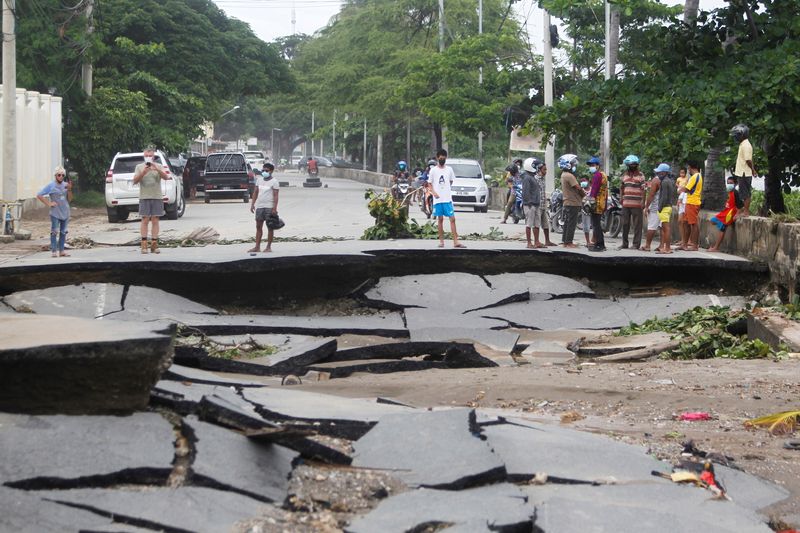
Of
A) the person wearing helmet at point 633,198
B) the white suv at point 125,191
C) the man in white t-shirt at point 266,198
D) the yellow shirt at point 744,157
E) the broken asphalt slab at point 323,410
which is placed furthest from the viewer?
the white suv at point 125,191

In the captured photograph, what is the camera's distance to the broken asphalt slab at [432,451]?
16.0 feet

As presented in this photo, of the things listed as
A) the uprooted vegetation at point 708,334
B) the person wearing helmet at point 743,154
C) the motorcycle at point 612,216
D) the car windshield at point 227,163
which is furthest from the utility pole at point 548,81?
the car windshield at point 227,163

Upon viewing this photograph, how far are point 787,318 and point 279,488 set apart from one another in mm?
7317

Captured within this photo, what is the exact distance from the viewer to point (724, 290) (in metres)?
13.9

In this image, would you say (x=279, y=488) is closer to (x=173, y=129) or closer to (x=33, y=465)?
(x=33, y=465)

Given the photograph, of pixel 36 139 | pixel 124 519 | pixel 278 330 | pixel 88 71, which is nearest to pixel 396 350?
pixel 278 330

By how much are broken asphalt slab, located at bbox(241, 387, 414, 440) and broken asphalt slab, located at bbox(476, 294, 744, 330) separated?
6.13 m

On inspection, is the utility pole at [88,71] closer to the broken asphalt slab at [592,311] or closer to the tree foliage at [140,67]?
the tree foliage at [140,67]

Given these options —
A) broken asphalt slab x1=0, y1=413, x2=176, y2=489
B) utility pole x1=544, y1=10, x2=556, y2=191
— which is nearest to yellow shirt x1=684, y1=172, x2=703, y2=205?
utility pole x1=544, y1=10, x2=556, y2=191

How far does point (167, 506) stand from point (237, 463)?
0.51 m

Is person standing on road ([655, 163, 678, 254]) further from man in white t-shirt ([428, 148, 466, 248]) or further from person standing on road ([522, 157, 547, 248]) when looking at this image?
man in white t-shirt ([428, 148, 466, 248])

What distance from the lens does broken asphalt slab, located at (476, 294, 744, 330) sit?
12836 mm

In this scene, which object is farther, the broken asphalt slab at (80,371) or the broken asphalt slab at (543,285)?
the broken asphalt slab at (543,285)

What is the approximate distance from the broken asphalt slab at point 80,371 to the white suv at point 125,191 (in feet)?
67.1
